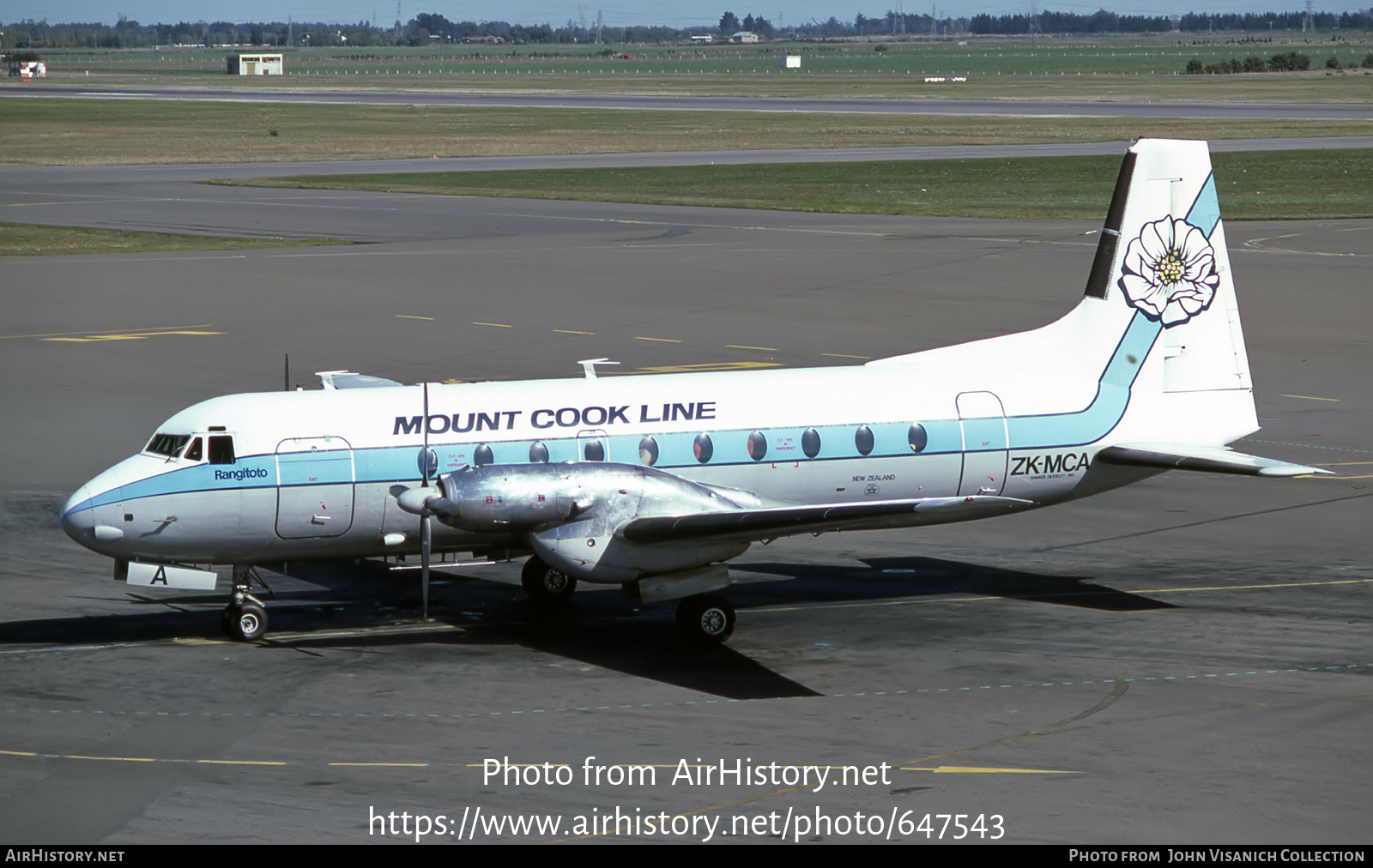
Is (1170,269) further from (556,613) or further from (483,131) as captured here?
(483,131)

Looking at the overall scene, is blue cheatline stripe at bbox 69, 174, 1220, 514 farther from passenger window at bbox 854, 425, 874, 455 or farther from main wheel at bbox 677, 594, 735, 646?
main wheel at bbox 677, 594, 735, 646

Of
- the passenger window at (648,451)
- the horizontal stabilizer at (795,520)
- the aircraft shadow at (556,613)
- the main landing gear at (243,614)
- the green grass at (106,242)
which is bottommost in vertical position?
the aircraft shadow at (556,613)

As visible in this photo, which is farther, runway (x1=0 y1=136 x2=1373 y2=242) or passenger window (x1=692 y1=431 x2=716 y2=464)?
runway (x1=0 y1=136 x2=1373 y2=242)

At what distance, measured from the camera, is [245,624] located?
20.0 m

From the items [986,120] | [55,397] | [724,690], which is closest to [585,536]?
[724,690]

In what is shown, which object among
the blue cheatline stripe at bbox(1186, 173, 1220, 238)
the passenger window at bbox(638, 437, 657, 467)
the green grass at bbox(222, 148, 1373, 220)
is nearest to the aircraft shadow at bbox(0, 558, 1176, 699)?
the passenger window at bbox(638, 437, 657, 467)

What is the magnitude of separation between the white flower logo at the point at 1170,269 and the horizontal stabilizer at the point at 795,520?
5.67 meters

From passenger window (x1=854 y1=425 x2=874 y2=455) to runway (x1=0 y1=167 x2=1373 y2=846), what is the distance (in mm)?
2234

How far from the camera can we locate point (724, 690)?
18.2 metres

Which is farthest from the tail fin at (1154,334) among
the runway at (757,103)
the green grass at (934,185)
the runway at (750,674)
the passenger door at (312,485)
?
the runway at (757,103)

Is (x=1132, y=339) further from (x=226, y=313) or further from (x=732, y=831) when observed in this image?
(x=226, y=313)

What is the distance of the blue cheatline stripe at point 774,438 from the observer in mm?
19391

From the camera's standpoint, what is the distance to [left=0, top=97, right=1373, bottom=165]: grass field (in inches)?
4021

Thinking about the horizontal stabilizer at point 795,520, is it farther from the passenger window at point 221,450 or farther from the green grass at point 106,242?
the green grass at point 106,242
